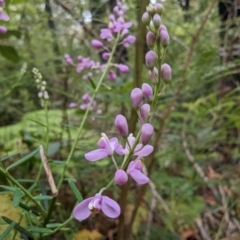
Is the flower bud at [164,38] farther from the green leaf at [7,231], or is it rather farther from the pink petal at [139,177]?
the green leaf at [7,231]

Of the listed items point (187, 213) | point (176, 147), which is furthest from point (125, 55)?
point (187, 213)

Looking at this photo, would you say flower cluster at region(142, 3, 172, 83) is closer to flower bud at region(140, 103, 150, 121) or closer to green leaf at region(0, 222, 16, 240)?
flower bud at region(140, 103, 150, 121)

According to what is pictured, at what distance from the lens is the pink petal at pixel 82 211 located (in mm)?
593

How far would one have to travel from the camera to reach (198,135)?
1.93 m

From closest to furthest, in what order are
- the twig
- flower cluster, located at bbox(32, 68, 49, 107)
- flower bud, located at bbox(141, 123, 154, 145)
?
flower bud, located at bbox(141, 123, 154, 145) → the twig → flower cluster, located at bbox(32, 68, 49, 107)

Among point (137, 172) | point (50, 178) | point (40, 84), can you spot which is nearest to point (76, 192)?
point (50, 178)

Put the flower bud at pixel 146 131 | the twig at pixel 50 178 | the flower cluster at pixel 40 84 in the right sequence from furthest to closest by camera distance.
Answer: the flower cluster at pixel 40 84 → the twig at pixel 50 178 → the flower bud at pixel 146 131

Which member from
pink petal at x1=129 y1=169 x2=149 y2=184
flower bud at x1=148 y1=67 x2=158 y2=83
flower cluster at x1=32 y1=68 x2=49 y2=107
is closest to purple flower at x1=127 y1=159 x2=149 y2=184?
pink petal at x1=129 y1=169 x2=149 y2=184

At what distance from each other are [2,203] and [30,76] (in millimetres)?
972

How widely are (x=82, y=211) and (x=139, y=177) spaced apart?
95mm

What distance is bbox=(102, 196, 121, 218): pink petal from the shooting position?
0.58 m

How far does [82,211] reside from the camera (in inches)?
23.5

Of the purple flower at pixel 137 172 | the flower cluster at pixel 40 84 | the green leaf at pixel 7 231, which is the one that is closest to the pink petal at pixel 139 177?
the purple flower at pixel 137 172

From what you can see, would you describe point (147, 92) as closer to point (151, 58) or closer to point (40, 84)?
point (151, 58)
